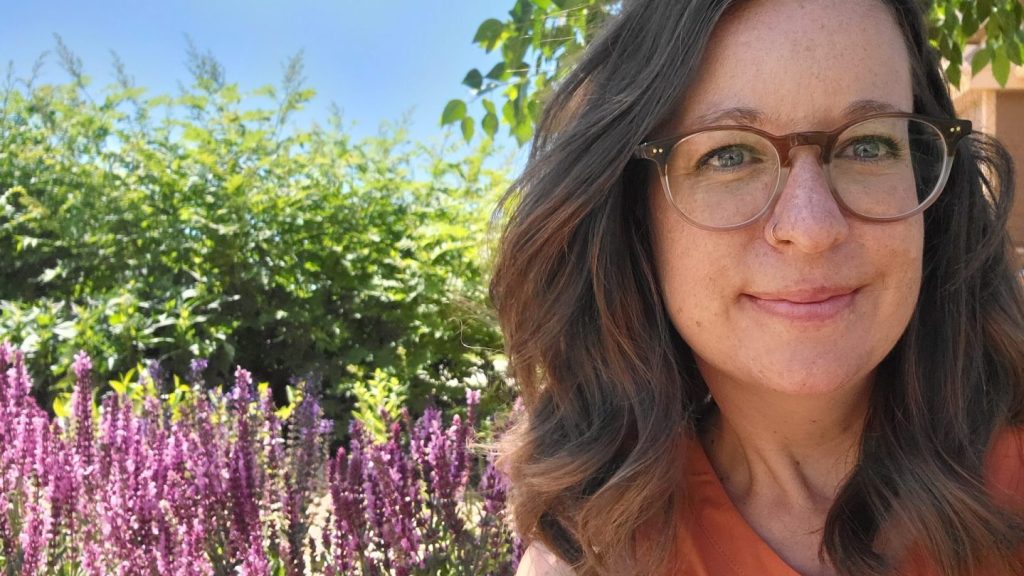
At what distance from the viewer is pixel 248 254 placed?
527 cm

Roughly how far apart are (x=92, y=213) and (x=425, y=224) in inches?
76.9

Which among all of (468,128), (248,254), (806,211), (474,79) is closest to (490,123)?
(468,128)

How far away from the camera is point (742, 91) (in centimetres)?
131

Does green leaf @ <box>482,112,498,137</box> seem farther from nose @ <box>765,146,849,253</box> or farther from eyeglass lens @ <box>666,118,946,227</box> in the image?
nose @ <box>765,146,849,253</box>

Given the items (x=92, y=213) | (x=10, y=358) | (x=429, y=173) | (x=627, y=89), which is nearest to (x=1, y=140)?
(x=92, y=213)

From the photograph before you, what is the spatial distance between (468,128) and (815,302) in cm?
171

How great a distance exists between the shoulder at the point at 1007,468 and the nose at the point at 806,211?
458mm

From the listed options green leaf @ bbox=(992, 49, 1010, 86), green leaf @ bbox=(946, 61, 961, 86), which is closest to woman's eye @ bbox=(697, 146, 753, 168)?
green leaf @ bbox=(946, 61, 961, 86)

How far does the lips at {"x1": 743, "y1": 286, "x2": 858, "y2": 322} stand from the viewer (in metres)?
1.29

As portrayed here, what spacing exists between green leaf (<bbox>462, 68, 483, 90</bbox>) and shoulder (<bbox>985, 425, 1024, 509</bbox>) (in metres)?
1.68

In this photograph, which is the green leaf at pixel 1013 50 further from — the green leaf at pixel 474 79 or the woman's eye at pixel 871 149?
the woman's eye at pixel 871 149

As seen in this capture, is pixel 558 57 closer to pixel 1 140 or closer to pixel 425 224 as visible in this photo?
pixel 425 224

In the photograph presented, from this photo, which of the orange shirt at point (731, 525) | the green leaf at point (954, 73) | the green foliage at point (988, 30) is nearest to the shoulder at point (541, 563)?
the orange shirt at point (731, 525)

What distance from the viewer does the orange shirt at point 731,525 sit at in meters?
1.40
